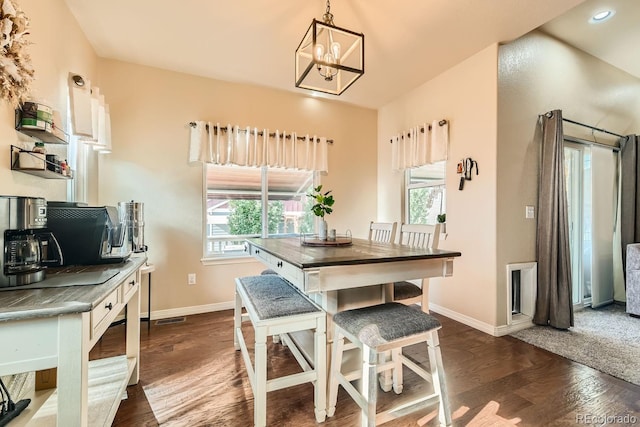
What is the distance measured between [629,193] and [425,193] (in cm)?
248

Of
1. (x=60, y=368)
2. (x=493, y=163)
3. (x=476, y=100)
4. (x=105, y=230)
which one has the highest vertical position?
(x=476, y=100)

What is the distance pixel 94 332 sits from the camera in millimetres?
1053

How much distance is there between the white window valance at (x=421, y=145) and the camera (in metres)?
3.18

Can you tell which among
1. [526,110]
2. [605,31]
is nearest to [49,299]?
[526,110]

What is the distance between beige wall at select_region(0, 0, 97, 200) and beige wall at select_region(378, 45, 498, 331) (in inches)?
136

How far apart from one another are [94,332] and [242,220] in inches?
97.4

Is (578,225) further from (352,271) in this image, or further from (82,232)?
(82,232)

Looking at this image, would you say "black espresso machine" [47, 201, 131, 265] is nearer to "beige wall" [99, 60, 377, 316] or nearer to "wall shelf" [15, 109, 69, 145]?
"wall shelf" [15, 109, 69, 145]

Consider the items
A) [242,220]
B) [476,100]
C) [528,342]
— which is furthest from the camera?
[242,220]

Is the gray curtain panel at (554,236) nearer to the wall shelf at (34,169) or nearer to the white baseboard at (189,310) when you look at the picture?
the white baseboard at (189,310)

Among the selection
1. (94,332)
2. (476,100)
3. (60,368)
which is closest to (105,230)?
(94,332)

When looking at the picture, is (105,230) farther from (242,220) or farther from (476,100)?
(476,100)

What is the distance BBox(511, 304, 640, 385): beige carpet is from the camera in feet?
6.75

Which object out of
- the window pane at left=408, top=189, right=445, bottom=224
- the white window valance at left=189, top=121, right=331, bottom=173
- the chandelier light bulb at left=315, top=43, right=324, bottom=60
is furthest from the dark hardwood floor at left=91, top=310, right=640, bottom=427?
the chandelier light bulb at left=315, top=43, right=324, bottom=60
